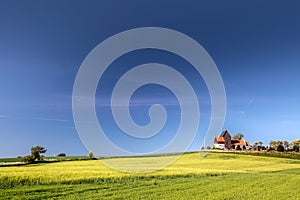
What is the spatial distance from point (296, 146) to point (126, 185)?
404 ft

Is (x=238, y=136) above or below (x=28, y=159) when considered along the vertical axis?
above

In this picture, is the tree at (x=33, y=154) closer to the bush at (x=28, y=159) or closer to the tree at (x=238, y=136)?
the bush at (x=28, y=159)

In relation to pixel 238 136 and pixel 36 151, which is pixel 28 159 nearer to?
pixel 36 151

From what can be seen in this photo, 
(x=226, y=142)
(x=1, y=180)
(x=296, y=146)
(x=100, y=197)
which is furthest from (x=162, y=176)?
(x=296, y=146)

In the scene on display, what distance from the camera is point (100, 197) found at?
1717 cm

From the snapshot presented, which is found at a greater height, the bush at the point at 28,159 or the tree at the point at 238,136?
the tree at the point at 238,136

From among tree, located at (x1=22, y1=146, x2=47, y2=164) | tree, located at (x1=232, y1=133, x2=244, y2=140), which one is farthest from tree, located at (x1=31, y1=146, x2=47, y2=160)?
tree, located at (x1=232, y1=133, x2=244, y2=140)

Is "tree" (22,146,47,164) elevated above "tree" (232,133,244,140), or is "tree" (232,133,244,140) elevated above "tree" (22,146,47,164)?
"tree" (232,133,244,140)

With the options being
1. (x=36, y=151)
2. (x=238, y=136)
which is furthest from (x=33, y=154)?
(x=238, y=136)

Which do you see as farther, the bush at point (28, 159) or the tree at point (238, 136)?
the tree at point (238, 136)

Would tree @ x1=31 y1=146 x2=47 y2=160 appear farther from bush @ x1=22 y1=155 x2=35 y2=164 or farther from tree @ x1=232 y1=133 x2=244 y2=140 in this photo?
tree @ x1=232 y1=133 x2=244 y2=140

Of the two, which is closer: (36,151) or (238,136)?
(36,151)

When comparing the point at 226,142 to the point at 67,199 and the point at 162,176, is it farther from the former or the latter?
the point at 67,199

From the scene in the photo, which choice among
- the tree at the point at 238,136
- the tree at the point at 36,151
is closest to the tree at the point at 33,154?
the tree at the point at 36,151
